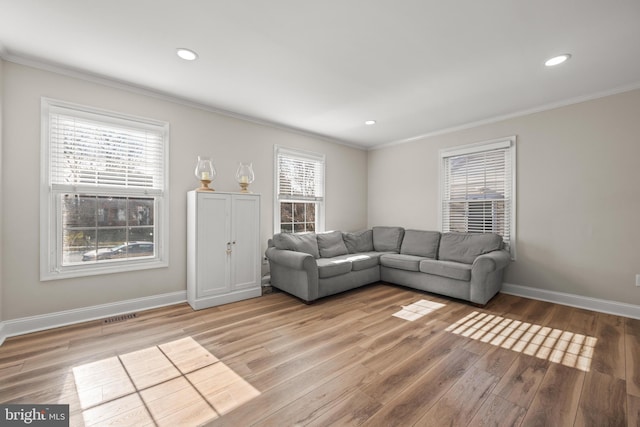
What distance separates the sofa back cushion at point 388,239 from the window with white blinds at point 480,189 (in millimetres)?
770

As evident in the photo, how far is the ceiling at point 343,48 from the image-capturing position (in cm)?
197

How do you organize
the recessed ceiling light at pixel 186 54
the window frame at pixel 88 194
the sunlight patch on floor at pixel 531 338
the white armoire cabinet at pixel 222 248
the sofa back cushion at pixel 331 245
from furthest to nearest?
the sofa back cushion at pixel 331 245 < the white armoire cabinet at pixel 222 248 < the window frame at pixel 88 194 < the recessed ceiling light at pixel 186 54 < the sunlight patch on floor at pixel 531 338

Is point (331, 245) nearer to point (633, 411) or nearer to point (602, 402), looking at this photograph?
point (602, 402)

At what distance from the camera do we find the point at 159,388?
6.08 feet

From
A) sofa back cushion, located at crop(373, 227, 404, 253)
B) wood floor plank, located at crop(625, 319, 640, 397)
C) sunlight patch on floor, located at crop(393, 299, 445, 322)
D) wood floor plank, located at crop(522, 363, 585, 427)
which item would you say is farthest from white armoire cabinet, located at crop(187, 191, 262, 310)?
wood floor plank, located at crop(625, 319, 640, 397)

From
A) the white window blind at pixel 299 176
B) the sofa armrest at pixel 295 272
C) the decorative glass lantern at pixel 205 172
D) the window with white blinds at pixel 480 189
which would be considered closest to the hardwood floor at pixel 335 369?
the sofa armrest at pixel 295 272

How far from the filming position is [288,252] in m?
3.78

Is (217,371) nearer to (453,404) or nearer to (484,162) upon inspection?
(453,404)

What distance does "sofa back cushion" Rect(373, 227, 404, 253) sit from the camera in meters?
4.97

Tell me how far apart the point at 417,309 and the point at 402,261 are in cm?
95

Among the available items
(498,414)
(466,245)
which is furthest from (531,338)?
(466,245)

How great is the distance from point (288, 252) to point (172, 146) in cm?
203

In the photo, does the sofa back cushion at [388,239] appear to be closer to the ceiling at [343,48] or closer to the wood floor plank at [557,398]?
the ceiling at [343,48]

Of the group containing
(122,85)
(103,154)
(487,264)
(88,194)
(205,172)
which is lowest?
(487,264)
